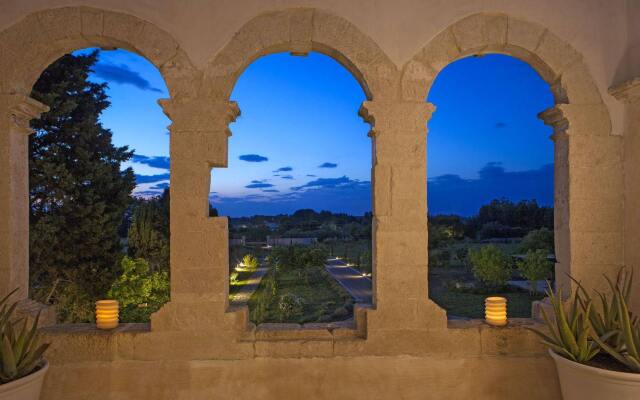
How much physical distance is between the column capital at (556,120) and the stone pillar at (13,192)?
14.0 ft

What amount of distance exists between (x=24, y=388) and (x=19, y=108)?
82.1 inches

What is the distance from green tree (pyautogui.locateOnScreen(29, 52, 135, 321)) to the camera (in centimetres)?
854

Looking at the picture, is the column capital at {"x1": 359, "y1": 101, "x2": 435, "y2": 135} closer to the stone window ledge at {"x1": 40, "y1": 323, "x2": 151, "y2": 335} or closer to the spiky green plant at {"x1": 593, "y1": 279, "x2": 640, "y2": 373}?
the spiky green plant at {"x1": 593, "y1": 279, "x2": 640, "y2": 373}

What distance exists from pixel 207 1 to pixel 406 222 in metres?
2.41

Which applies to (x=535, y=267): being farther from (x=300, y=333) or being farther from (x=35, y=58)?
(x=35, y=58)

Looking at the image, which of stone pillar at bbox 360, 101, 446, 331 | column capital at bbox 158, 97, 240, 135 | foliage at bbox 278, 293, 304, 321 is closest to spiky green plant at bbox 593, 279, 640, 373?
stone pillar at bbox 360, 101, 446, 331

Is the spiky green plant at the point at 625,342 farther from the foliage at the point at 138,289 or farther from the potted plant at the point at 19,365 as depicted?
the foliage at the point at 138,289

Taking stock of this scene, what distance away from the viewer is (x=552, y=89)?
135 inches

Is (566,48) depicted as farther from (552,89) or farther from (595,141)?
(595,141)

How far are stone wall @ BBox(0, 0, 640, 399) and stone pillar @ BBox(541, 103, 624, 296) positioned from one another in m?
0.01

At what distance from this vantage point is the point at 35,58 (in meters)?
3.18

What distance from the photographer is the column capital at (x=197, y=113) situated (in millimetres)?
3164

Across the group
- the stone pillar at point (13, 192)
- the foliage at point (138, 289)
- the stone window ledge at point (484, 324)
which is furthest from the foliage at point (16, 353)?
the foliage at point (138, 289)

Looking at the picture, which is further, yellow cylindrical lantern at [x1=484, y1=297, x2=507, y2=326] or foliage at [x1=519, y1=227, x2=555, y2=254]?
foliage at [x1=519, y1=227, x2=555, y2=254]
